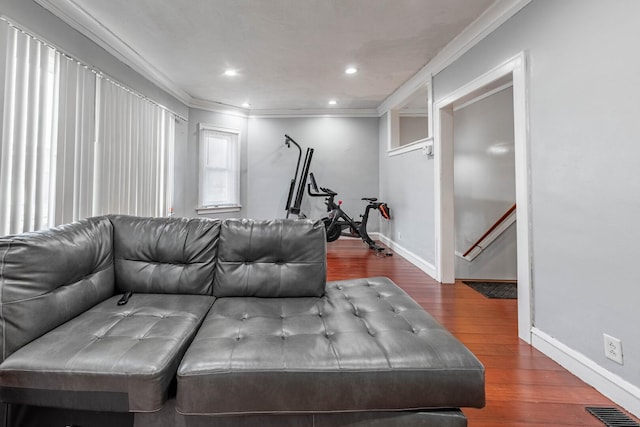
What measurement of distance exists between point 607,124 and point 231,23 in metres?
2.96

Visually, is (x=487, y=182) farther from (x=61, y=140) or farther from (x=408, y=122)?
(x=61, y=140)

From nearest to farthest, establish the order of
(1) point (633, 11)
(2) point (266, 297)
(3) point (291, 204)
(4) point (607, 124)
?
(1) point (633, 11) → (4) point (607, 124) → (2) point (266, 297) → (3) point (291, 204)

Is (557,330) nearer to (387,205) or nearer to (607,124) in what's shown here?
(607,124)

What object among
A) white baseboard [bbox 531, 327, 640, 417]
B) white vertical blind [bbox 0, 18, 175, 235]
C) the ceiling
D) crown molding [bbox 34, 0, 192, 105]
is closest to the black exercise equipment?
the ceiling

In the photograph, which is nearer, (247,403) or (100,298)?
(247,403)

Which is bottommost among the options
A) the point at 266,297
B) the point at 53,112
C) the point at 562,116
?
the point at 266,297

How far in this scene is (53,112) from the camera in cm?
230

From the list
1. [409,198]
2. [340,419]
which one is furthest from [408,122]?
[340,419]

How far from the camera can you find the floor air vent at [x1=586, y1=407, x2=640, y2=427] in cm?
137

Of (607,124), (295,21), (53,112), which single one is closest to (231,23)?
(295,21)

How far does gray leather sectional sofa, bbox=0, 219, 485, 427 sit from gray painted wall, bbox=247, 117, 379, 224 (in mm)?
4319

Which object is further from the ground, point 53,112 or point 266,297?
point 53,112

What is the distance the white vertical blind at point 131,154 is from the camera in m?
2.93

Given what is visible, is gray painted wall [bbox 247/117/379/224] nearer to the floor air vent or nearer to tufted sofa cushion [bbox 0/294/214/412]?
the floor air vent
